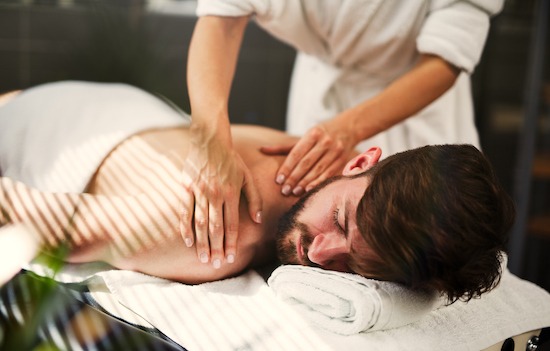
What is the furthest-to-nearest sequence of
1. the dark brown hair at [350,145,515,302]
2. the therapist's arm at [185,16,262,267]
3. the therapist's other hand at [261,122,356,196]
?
the therapist's other hand at [261,122,356,196] → the therapist's arm at [185,16,262,267] → the dark brown hair at [350,145,515,302]

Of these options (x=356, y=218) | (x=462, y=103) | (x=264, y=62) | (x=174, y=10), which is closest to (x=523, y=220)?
(x=462, y=103)

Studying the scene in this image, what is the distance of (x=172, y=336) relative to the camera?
0.75m

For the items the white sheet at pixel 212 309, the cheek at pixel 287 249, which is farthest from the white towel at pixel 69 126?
the cheek at pixel 287 249

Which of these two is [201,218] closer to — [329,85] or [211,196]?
[211,196]

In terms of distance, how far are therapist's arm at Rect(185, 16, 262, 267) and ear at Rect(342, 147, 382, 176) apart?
14 cm

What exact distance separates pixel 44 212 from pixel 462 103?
0.94 meters

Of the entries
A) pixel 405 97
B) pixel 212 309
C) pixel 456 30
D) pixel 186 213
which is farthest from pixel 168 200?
pixel 456 30

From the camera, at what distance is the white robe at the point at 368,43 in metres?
1.08

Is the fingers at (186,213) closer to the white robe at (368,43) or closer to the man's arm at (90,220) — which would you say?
the man's arm at (90,220)

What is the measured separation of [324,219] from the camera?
868mm

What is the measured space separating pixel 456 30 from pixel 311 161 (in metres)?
0.35

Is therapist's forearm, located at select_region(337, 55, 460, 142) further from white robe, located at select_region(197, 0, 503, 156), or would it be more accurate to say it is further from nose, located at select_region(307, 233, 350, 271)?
nose, located at select_region(307, 233, 350, 271)

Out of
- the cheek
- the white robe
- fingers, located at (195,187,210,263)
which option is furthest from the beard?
the white robe

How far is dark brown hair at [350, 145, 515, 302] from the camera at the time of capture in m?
0.74
